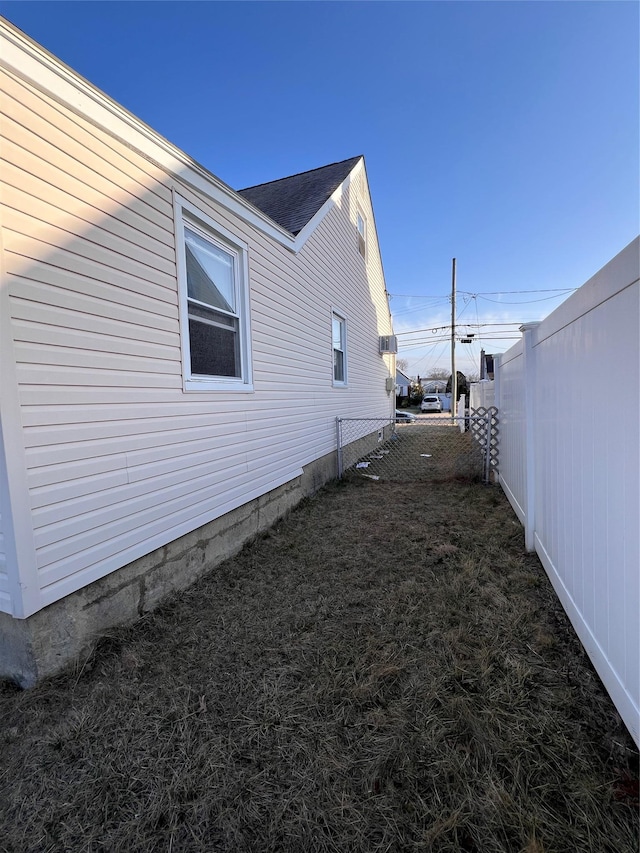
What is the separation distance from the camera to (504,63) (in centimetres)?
522

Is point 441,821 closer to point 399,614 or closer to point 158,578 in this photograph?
point 399,614

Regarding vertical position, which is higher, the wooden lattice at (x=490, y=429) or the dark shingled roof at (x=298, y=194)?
the dark shingled roof at (x=298, y=194)

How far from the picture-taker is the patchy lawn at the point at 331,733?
3.98ft

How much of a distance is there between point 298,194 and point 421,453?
6.36 m

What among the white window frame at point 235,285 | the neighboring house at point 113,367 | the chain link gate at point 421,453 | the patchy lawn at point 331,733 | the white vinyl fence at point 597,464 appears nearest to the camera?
the patchy lawn at point 331,733

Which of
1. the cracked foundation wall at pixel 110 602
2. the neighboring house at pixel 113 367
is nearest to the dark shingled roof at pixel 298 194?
the neighboring house at pixel 113 367

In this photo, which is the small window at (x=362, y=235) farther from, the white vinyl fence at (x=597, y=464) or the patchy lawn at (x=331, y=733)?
the patchy lawn at (x=331, y=733)

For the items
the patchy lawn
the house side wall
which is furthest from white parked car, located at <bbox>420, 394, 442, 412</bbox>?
the patchy lawn

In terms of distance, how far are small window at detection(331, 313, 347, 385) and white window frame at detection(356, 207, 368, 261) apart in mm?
2535

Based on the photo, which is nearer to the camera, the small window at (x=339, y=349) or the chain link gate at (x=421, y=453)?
the chain link gate at (x=421, y=453)

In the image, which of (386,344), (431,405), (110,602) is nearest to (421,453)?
(386,344)

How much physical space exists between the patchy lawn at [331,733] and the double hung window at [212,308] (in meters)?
1.98

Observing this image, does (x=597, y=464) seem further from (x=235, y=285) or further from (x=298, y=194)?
(x=298, y=194)

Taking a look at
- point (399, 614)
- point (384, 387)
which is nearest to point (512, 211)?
point (384, 387)
